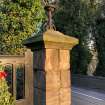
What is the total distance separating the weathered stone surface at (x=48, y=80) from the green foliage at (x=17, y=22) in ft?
36.5

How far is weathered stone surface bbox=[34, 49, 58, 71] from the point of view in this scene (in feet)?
18.6

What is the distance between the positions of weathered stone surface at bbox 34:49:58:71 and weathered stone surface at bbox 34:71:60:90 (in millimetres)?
86

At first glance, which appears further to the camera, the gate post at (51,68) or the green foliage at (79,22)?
the green foliage at (79,22)

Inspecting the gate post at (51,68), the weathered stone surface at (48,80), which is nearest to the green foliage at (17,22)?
the gate post at (51,68)

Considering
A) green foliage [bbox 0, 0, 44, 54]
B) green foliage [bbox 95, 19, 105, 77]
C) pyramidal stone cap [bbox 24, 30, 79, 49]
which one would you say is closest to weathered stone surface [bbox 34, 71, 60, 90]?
pyramidal stone cap [bbox 24, 30, 79, 49]

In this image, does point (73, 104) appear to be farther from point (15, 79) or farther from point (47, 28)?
point (47, 28)

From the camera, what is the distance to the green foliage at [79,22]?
95.6 feet

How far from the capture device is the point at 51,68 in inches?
224

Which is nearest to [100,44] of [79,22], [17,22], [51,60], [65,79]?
[79,22]

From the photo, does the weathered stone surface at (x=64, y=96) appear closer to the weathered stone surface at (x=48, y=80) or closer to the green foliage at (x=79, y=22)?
the weathered stone surface at (x=48, y=80)

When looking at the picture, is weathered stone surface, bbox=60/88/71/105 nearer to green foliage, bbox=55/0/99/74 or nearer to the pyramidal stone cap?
the pyramidal stone cap

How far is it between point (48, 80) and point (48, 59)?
356 millimetres

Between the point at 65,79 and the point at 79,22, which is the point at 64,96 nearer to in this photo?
the point at 65,79

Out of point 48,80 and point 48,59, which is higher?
point 48,59
